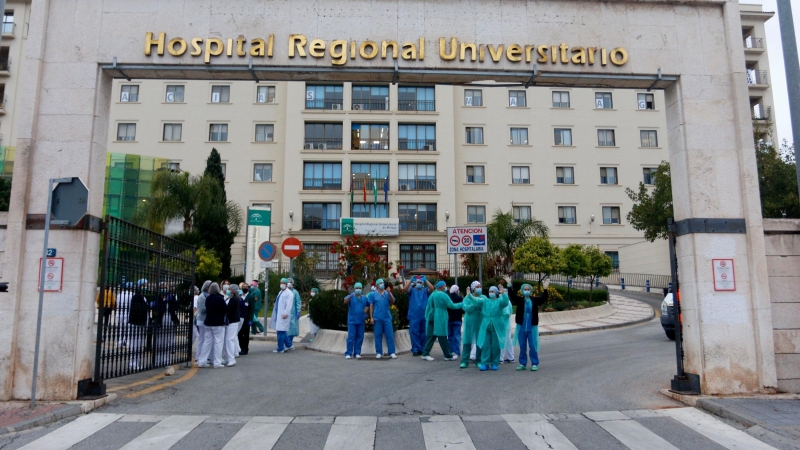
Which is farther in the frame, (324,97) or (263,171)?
(263,171)

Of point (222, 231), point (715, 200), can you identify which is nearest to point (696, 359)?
point (715, 200)

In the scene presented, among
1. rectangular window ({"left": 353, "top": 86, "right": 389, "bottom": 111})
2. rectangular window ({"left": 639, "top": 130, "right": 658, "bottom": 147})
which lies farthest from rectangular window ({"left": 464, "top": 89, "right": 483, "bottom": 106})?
rectangular window ({"left": 639, "top": 130, "right": 658, "bottom": 147})

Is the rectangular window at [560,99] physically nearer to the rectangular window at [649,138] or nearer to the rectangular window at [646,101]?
the rectangular window at [646,101]

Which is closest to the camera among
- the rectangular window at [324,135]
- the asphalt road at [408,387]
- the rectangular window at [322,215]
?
the asphalt road at [408,387]

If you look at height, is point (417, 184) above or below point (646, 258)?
above

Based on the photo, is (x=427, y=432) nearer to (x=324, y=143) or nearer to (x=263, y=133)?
(x=324, y=143)

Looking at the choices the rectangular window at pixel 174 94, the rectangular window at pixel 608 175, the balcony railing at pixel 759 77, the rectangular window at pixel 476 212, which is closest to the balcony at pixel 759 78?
the balcony railing at pixel 759 77

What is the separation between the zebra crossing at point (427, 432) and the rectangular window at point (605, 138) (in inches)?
1565

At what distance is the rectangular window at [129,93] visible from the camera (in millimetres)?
42906

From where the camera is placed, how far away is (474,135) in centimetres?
4416

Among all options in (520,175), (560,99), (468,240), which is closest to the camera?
(468,240)

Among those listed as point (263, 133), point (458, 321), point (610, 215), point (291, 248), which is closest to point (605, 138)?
point (610, 215)

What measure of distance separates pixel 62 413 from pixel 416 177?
36.3 meters

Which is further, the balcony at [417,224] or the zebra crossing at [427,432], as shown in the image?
the balcony at [417,224]
